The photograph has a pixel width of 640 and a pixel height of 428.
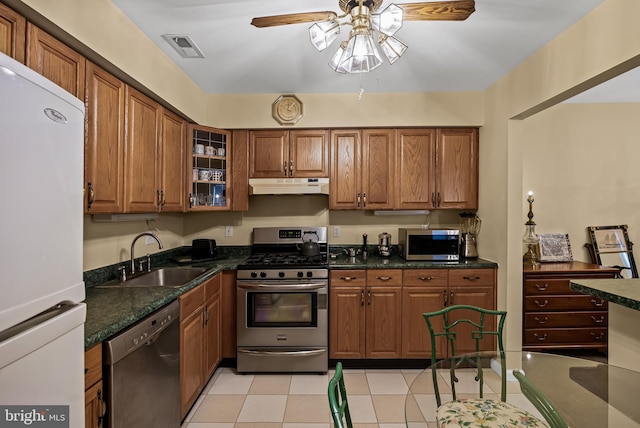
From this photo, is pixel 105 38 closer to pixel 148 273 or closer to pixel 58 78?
pixel 58 78

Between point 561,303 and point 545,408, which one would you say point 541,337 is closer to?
point 561,303

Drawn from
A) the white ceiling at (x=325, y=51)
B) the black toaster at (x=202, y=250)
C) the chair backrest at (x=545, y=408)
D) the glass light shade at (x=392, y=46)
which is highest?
the white ceiling at (x=325, y=51)

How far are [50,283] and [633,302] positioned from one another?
6.67ft

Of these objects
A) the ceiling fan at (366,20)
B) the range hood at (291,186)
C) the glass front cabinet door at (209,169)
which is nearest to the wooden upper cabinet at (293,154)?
the range hood at (291,186)

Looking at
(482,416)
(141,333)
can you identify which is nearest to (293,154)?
(141,333)

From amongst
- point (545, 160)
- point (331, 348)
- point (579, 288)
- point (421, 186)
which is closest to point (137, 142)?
point (331, 348)

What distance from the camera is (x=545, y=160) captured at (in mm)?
3451

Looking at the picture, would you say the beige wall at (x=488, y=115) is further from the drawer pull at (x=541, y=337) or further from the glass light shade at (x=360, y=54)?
the glass light shade at (x=360, y=54)

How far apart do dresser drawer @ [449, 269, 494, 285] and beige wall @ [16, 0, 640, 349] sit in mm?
108

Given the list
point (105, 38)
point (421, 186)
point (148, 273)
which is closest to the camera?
point (105, 38)

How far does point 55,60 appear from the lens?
1479 millimetres

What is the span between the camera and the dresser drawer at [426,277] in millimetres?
2852

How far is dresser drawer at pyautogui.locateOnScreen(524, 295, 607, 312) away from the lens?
9.49ft

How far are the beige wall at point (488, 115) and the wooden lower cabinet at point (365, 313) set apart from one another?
727 mm
